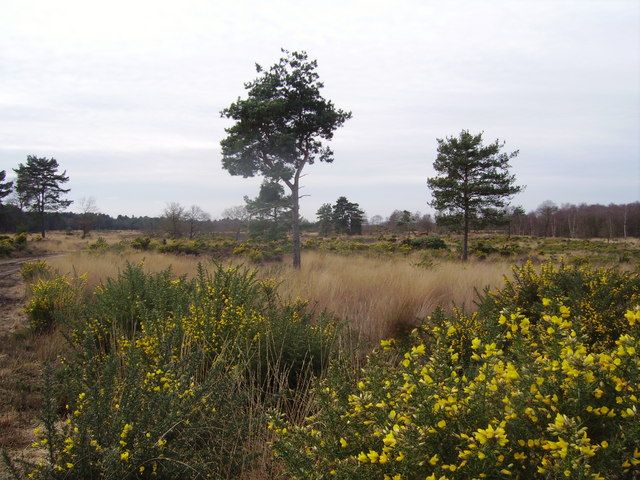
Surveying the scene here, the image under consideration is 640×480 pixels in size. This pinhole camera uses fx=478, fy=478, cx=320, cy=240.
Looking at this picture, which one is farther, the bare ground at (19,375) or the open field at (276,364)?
the bare ground at (19,375)

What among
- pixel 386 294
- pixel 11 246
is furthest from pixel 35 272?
pixel 11 246

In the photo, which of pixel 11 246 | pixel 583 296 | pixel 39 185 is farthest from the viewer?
pixel 39 185

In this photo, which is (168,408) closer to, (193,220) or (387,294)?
(387,294)

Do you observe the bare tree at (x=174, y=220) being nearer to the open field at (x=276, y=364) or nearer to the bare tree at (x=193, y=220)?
the bare tree at (x=193, y=220)

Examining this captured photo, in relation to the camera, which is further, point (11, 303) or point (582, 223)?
point (582, 223)

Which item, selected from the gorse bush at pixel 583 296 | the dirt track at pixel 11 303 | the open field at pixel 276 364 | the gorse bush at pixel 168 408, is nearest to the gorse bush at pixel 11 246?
the dirt track at pixel 11 303

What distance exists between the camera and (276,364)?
11.6 feet

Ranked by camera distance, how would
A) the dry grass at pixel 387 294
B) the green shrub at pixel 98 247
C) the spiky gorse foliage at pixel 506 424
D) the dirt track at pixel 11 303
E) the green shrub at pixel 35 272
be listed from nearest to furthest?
the spiky gorse foliage at pixel 506 424 → the dry grass at pixel 387 294 → the dirt track at pixel 11 303 → the green shrub at pixel 35 272 → the green shrub at pixel 98 247

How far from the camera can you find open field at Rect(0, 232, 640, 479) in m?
1.63

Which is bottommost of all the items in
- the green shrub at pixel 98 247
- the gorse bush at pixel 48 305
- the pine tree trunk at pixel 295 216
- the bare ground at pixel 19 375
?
the bare ground at pixel 19 375

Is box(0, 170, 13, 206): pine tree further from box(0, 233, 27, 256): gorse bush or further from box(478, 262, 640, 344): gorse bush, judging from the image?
box(478, 262, 640, 344): gorse bush

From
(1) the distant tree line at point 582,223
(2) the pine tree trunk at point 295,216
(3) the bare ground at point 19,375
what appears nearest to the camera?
(3) the bare ground at point 19,375

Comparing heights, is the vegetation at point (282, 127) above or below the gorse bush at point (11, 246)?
above

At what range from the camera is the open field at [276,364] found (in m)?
1.63
